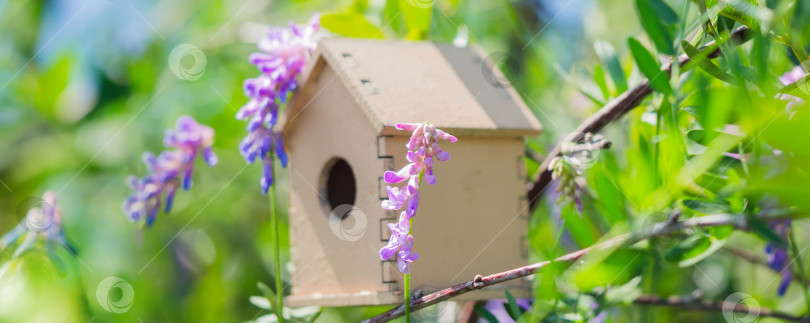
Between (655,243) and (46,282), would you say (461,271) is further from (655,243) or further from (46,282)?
(46,282)

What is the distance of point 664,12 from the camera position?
0.82m

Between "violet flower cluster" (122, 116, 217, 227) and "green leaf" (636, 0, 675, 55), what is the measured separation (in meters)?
0.58

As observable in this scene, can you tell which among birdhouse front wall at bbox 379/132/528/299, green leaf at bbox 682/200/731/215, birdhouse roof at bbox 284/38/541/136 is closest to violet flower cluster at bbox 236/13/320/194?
birdhouse roof at bbox 284/38/541/136

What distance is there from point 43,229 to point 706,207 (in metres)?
0.77

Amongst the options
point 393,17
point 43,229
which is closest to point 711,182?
point 393,17

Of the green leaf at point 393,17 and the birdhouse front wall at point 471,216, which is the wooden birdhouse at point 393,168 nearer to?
the birdhouse front wall at point 471,216

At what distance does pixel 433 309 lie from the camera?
1394mm

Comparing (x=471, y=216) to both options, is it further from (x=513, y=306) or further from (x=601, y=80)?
(x=601, y=80)

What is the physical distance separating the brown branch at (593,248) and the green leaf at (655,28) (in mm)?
196

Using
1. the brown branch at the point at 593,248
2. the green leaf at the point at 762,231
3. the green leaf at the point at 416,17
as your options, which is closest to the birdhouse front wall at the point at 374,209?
the brown branch at the point at 593,248

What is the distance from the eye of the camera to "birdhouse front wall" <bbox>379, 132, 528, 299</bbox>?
0.94 m

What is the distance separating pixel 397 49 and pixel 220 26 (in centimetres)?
102

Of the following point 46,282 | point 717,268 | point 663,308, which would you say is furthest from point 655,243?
point 717,268

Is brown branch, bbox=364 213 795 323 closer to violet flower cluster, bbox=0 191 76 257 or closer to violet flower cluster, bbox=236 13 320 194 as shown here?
violet flower cluster, bbox=236 13 320 194
